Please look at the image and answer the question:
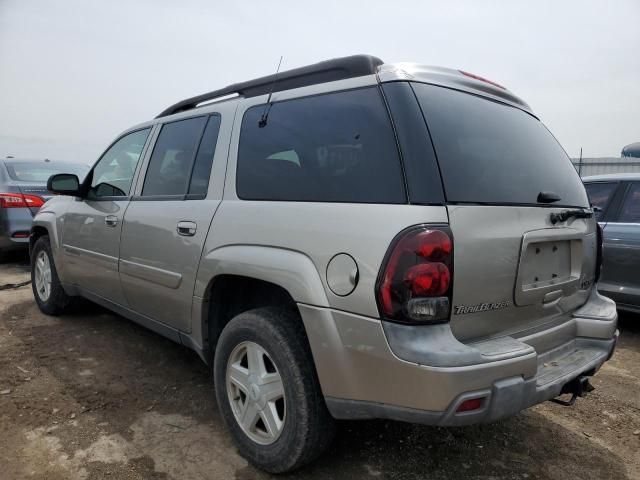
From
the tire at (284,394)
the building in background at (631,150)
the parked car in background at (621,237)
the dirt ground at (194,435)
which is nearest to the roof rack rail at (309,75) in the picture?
the tire at (284,394)

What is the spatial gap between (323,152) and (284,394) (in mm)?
1091

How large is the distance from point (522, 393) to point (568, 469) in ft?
2.93

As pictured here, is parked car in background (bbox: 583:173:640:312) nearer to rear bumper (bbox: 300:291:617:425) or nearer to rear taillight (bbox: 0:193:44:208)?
rear bumper (bbox: 300:291:617:425)

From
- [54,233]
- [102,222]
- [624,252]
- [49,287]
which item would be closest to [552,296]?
[624,252]

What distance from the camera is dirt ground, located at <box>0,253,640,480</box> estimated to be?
2.29 meters

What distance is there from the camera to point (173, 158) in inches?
122

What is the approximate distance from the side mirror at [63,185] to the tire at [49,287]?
89 centimetres

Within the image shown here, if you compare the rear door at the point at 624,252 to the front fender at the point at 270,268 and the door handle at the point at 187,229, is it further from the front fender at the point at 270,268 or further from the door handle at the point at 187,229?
the door handle at the point at 187,229

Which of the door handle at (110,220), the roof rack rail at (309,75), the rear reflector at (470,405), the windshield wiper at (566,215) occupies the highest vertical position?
the roof rack rail at (309,75)

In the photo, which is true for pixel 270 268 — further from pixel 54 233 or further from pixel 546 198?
pixel 54 233

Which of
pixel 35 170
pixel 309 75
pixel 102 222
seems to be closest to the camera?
pixel 309 75

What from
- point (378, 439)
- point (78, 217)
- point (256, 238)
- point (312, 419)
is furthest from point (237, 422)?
point (78, 217)

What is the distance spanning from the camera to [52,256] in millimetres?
4352

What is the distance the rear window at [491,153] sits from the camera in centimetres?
192
